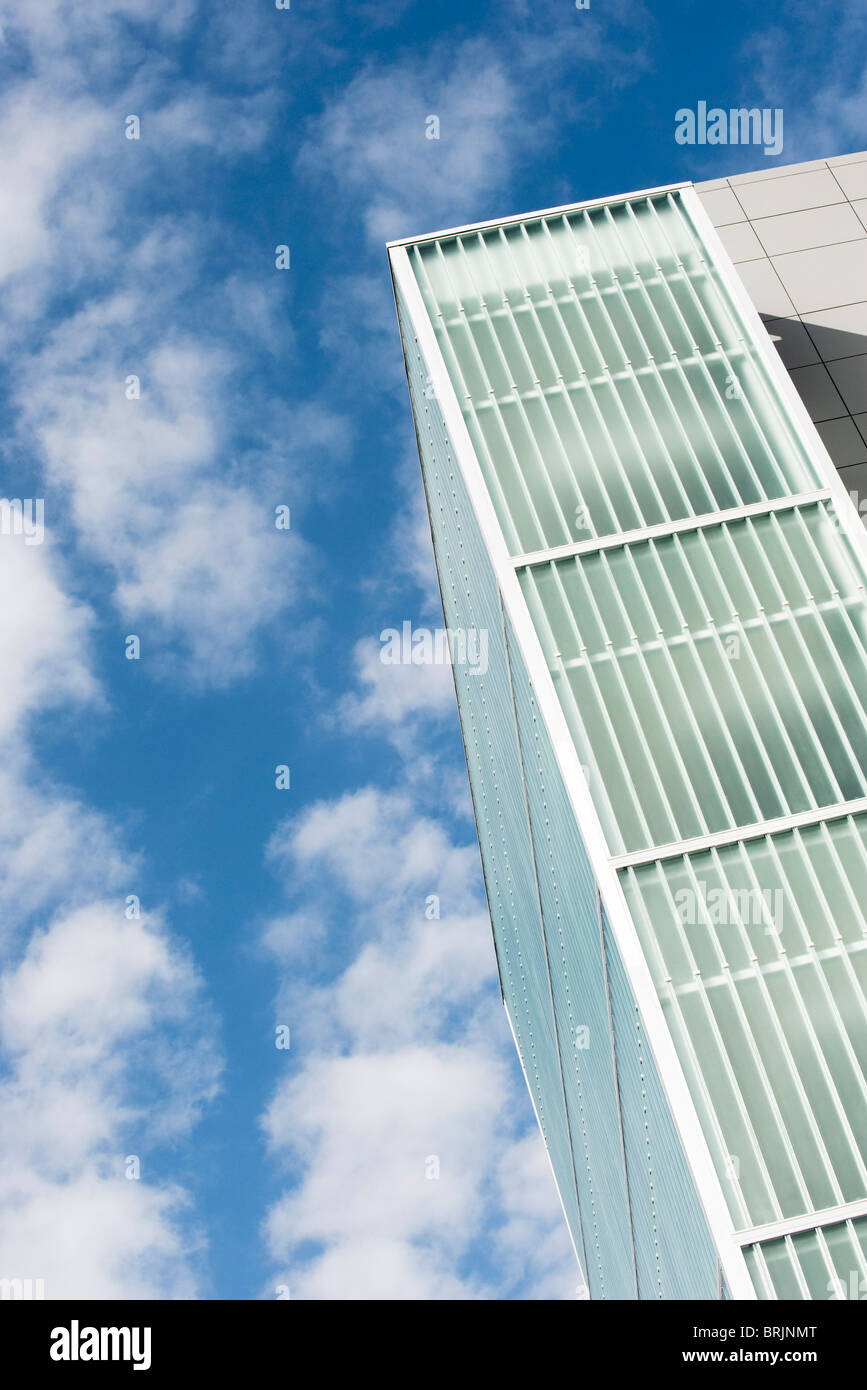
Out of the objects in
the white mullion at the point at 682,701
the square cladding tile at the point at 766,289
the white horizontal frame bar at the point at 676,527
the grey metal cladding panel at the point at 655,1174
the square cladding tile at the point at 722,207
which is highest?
the square cladding tile at the point at 722,207

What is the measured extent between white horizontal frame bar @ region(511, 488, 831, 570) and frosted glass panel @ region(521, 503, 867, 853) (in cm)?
11

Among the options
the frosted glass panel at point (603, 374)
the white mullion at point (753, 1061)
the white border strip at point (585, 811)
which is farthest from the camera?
the frosted glass panel at point (603, 374)

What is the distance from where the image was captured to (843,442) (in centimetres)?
2477

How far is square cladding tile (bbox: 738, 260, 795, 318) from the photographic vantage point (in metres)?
27.5

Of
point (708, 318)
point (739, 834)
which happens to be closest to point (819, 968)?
point (739, 834)

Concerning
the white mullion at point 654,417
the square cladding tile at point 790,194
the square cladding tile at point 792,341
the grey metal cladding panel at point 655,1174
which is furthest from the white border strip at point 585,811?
the square cladding tile at point 790,194

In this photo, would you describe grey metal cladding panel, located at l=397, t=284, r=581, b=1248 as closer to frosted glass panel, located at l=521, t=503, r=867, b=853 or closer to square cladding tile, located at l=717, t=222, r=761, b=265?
frosted glass panel, located at l=521, t=503, r=867, b=853

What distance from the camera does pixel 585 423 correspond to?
68.4 feet

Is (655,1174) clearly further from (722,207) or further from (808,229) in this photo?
(722,207)

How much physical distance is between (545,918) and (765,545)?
383 inches

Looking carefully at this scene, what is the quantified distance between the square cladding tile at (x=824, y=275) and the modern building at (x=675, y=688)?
86mm

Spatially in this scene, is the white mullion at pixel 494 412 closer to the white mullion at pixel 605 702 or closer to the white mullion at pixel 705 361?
the white mullion at pixel 605 702

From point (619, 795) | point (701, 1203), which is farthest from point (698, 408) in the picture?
point (701, 1203)

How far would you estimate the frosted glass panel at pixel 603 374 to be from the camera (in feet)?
65.3
